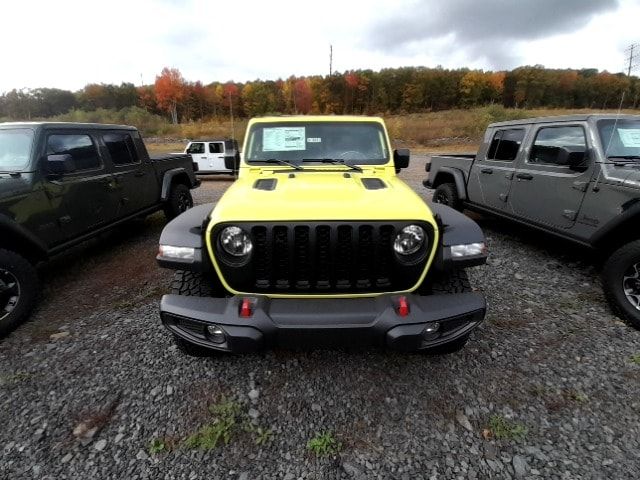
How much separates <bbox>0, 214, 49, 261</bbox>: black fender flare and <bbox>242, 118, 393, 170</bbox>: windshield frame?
2169 mm

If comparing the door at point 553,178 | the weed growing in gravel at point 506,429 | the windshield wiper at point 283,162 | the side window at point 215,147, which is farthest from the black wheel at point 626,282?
the side window at point 215,147

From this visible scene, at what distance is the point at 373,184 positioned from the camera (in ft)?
9.04

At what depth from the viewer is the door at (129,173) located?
492cm

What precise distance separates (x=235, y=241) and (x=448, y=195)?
529 cm

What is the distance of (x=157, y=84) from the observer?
212 ft

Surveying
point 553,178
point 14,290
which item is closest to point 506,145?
point 553,178

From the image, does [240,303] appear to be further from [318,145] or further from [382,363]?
[318,145]

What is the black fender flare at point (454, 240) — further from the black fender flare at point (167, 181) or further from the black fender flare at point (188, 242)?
the black fender flare at point (167, 181)

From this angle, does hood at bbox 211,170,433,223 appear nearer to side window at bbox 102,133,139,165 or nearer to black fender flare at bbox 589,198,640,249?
black fender flare at bbox 589,198,640,249

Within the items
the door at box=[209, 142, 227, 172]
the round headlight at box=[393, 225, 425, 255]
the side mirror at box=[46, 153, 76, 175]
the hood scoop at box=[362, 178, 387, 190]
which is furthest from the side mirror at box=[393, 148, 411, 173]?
the door at box=[209, 142, 227, 172]

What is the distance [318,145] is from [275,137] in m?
0.45

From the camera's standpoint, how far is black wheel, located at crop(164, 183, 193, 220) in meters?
6.31

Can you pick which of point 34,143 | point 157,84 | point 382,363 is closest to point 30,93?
point 157,84

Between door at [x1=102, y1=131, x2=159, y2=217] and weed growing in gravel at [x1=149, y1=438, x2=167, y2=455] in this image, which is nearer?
weed growing in gravel at [x1=149, y1=438, x2=167, y2=455]
